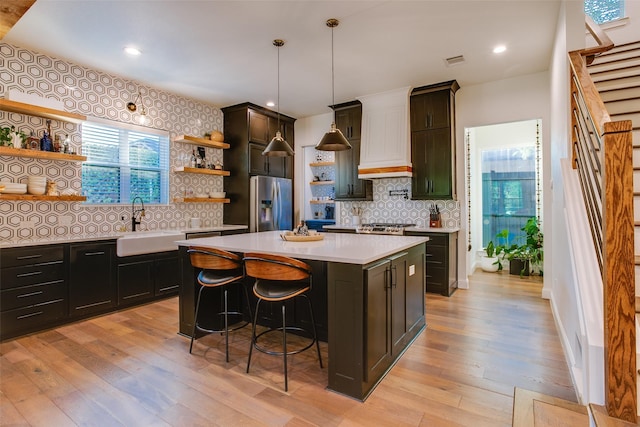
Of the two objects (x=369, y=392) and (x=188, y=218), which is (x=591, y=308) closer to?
(x=369, y=392)

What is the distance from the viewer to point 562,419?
148 centimetres

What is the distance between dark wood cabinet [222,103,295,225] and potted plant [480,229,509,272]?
4.28 meters

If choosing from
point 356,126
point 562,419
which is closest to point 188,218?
point 356,126

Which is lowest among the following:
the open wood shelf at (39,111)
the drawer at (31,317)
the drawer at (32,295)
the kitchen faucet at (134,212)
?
the drawer at (31,317)

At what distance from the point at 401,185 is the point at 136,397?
4528 millimetres

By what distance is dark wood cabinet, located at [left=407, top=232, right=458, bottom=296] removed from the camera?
4.39m

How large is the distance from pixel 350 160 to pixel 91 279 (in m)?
4.05

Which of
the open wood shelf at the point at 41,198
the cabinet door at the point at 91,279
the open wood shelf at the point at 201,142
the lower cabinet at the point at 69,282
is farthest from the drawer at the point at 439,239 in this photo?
the open wood shelf at the point at 41,198

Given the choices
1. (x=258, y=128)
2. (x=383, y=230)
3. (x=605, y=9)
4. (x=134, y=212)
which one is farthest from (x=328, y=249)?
(x=605, y=9)

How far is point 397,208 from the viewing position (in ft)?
17.9

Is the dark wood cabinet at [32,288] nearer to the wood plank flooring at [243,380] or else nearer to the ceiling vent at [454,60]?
the wood plank flooring at [243,380]

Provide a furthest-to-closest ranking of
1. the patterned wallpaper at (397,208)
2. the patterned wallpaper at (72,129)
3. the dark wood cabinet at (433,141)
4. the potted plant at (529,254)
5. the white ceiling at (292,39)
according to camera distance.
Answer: the potted plant at (529,254) < the patterned wallpaper at (397,208) < the dark wood cabinet at (433,141) < the patterned wallpaper at (72,129) < the white ceiling at (292,39)

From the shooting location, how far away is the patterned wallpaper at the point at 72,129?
344cm

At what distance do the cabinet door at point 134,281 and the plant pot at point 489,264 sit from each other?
18.7 feet
